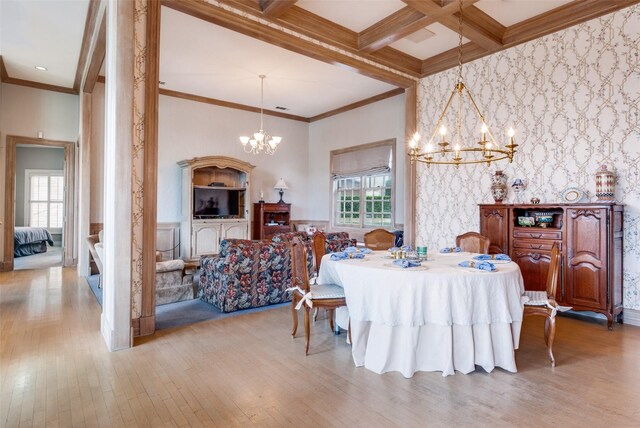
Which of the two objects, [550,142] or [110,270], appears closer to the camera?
[110,270]

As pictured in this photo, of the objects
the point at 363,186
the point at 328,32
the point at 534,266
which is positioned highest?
the point at 328,32

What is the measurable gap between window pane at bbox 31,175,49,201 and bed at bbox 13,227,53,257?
1593 mm

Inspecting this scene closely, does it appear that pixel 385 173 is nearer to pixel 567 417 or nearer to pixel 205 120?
pixel 205 120

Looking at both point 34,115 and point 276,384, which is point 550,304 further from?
point 34,115

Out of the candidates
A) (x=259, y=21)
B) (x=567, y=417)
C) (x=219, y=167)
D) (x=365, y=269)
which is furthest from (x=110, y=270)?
(x=219, y=167)

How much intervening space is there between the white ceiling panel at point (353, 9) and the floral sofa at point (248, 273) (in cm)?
276

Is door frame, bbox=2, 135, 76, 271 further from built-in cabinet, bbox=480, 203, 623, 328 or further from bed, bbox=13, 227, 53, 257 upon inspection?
built-in cabinet, bbox=480, 203, 623, 328

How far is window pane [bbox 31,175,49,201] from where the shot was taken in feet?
33.7

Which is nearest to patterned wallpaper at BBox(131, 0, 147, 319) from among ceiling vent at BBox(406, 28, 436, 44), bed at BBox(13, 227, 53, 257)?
ceiling vent at BBox(406, 28, 436, 44)

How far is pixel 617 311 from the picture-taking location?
12.5 ft

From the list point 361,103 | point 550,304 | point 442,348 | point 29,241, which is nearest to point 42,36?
point 361,103

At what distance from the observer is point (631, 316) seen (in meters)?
3.84

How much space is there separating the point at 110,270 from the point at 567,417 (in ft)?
11.5

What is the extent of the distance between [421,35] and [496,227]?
2.71 meters
